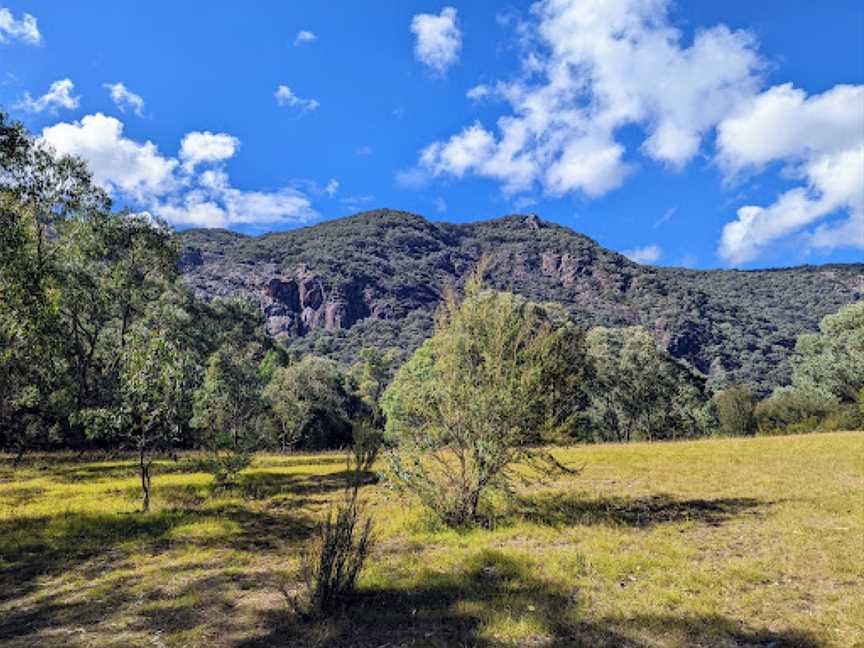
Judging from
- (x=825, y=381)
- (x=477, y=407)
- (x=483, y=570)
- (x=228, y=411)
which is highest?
(x=477, y=407)

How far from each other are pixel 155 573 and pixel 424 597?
6445 millimetres

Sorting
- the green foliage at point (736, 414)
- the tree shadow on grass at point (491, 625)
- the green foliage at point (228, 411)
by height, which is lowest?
the green foliage at point (736, 414)

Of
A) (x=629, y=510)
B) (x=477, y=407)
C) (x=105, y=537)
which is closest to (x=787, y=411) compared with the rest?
(x=629, y=510)

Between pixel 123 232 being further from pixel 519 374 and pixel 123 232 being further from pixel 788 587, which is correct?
pixel 788 587

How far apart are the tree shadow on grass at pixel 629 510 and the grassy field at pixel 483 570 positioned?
0.34 ft

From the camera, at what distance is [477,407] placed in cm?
1402

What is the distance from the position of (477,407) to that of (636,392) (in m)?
51.6

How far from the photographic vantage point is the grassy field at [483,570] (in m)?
7.60

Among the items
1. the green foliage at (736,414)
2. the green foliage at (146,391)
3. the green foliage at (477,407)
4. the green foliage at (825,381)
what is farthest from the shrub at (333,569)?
the green foliage at (736,414)

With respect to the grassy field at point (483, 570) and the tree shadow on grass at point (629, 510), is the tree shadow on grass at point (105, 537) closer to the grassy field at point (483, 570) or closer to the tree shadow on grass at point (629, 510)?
the grassy field at point (483, 570)

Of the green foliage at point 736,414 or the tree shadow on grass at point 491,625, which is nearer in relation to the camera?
the tree shadow on grass at point 491,625

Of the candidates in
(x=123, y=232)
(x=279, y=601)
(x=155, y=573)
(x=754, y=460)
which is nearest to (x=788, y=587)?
(x=279, y=601)

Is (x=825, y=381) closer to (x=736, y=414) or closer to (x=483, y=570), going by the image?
(x=736, y=414)

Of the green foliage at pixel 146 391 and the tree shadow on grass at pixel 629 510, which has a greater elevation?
the green foliage at pixel 146 391
